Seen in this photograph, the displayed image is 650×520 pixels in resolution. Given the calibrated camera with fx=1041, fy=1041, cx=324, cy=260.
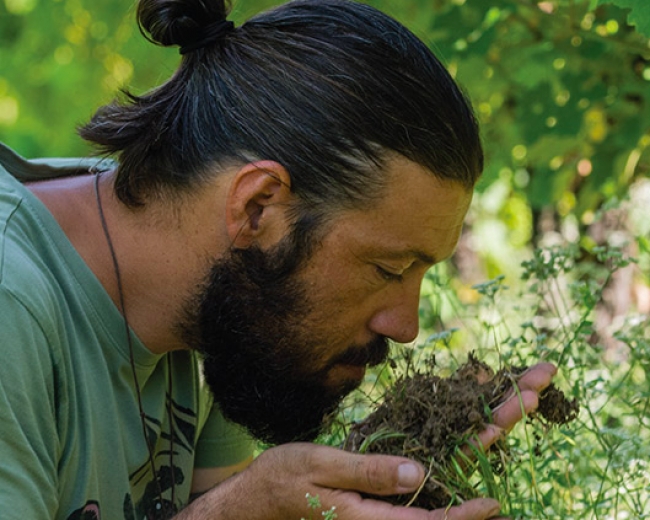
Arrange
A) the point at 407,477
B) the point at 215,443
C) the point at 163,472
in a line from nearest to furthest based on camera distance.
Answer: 1. the point at 407,477
2. the point at 163,472
3. the point at 215,443

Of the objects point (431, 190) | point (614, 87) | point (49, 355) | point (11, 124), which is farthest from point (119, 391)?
point (11, 124)

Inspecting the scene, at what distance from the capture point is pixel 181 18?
88.1 inches

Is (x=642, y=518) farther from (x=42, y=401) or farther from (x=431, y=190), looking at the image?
(x=42, y=401)

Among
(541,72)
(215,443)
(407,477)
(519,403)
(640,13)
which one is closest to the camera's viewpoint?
(407,477)

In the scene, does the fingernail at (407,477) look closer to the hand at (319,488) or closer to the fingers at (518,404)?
the hand at (319,488)

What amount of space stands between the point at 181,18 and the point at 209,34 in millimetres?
72

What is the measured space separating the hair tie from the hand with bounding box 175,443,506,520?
0.92 m

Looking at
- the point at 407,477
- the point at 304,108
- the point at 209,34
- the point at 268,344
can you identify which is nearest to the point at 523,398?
the point at 407,477

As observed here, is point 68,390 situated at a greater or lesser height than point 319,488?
greater

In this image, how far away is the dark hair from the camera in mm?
2057

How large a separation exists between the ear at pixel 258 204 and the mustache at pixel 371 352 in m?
0.27

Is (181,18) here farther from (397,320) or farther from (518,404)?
(518,404)

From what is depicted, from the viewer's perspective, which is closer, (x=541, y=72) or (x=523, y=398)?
(x=523, y=398)

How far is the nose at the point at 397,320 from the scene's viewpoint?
2.07 metres
